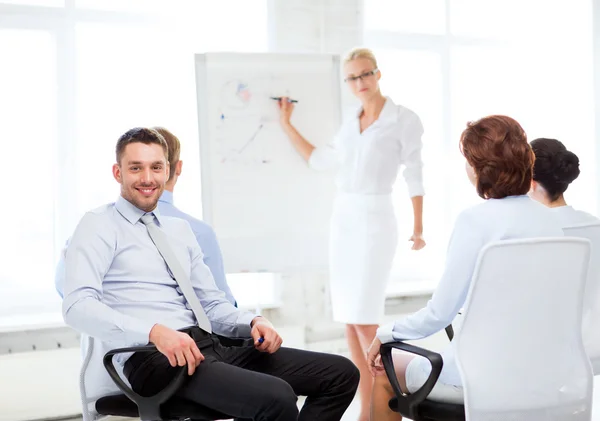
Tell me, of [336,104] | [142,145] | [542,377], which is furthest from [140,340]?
[336,104]

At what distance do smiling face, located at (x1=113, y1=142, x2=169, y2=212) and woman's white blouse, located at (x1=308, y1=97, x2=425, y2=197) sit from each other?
1.52 metres

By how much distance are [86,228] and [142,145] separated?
12.7 inches

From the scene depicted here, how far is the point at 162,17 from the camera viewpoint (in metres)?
4.14

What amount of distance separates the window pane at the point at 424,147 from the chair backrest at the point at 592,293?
8.27 ft

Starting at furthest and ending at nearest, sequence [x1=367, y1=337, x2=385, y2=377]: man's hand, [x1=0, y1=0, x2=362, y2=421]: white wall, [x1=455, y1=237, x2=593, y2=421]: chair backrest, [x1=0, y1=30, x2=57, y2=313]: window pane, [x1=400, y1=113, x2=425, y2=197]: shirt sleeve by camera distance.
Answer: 1. [x1=0, y1=0, x2=362, y2=421]: white wall
2. [x1=0, y1=30, x2=57, y2=313]: window pane
3. [x1=400, y1=113, x2=425, y2=197]: shirt sleeve
4. [x1=367, y1=337, x2=385, y2=377]: man's hand
5. [x1=455, y1=237, x2=593, y2=421]: chair backrest

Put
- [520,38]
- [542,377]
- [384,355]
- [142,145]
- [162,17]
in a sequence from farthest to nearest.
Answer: [520,38] → [162,17] → [142,145] → [384,355] → [542,377]

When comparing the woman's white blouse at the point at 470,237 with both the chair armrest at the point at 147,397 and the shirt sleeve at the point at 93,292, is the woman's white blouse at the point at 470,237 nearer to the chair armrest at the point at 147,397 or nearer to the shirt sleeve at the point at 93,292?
the chair armrest at the point at 147,397

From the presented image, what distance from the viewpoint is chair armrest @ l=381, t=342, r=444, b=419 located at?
1.96 m

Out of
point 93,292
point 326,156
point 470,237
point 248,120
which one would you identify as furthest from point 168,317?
point 326,156

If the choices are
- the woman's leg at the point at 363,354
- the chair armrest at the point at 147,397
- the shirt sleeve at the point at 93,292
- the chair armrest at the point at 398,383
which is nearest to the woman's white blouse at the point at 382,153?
the woman's leg at the point at 363,354

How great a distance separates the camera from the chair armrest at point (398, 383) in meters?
1.96

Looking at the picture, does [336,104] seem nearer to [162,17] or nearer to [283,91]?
[283,91]

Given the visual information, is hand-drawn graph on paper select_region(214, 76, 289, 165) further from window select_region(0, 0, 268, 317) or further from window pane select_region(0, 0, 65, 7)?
window pane select_region(0, 0, 65, 7)

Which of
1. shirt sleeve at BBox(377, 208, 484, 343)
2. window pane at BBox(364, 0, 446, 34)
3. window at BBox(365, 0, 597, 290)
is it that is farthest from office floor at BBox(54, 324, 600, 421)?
window pane at BBox(364, 0, 446, 34)
